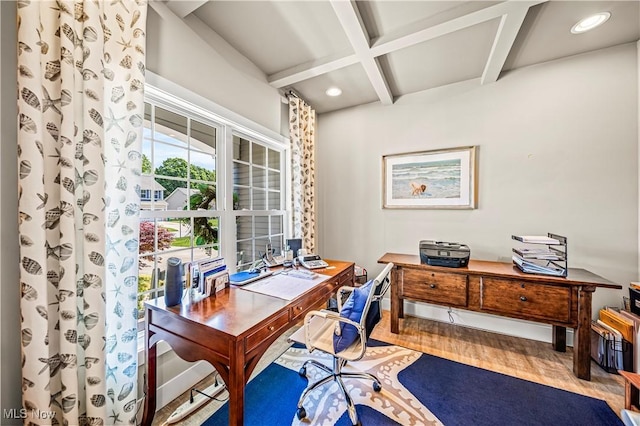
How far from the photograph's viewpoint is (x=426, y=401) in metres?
1.66

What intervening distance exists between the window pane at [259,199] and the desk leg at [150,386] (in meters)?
1.45

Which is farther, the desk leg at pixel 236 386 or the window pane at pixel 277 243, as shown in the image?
the window pane at pixel 277 243

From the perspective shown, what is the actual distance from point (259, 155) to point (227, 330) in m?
1.93

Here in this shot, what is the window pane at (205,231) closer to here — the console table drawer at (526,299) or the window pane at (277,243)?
the window pane at (277,243)

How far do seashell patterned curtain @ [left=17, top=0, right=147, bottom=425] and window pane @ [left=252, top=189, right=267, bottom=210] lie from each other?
123cm

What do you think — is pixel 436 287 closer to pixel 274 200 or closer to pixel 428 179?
pixel 428 179

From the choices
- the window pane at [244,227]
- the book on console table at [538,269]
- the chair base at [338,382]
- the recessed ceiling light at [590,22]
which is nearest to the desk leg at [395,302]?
the chair base at [338,382]

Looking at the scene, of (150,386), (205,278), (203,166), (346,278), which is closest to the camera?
(150,386)

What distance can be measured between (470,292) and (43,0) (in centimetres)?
333

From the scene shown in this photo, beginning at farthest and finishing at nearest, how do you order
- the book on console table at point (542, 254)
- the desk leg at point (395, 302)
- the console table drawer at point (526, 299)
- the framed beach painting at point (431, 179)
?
the framed beach painting at point (431, 179) < the desk leg at point (395, 302) < the book on console table at point (542, 254) < the console table drawer at point (526, 299)

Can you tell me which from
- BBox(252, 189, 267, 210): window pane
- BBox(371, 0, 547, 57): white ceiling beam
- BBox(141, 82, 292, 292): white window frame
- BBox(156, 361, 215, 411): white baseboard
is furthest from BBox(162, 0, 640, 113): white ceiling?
BBox(156, 361, 215, 411): white baseboard

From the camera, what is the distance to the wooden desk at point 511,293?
6.14 ft

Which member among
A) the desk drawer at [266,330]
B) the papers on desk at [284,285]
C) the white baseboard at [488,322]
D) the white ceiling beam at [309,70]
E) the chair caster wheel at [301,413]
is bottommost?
the chair caster wheel at [301,413]

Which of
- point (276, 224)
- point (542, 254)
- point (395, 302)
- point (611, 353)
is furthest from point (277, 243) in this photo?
point (611, 353)
